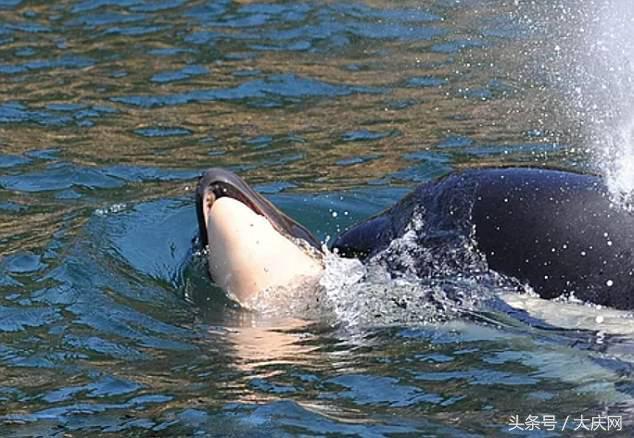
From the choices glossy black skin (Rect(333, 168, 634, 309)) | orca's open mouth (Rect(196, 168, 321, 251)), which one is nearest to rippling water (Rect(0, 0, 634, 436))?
glossy black skin (Rect(333, 168, 634, 309))

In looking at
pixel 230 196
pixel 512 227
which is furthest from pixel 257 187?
pixel 512 227

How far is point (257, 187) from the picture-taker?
31.6 ft

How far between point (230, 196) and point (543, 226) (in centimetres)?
155

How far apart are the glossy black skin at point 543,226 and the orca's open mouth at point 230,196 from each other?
0.47m

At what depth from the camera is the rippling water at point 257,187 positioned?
6.24 meters

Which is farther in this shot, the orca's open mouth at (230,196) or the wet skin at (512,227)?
the orca's open mouth at (230,196)

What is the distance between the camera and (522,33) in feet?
42.8

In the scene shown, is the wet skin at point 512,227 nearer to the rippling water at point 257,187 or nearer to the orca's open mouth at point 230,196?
the orca's open mouth at point 230,196

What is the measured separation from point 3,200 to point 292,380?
3.69 m

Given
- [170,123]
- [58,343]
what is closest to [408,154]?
[170,123]

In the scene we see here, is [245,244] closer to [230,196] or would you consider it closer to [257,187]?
[230,196]

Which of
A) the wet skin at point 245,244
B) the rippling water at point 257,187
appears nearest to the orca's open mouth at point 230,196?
the wet skin at point 245,244

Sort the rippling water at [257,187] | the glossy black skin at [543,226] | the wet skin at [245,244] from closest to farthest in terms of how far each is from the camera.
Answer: the rippling water at [257,187] → the glossy black skin at [543,226] → the wet skin at [245,244]

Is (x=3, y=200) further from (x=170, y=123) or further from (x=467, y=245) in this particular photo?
(x=467, y=245)
